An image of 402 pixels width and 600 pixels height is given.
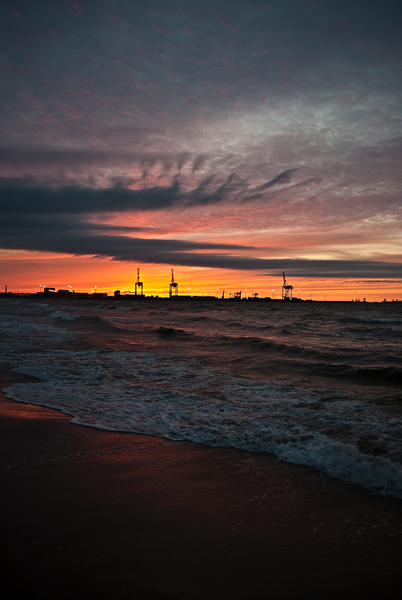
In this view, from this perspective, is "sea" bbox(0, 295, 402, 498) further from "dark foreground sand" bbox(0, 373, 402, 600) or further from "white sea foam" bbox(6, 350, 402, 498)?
"dark foreground sand" bbox(0, 373, 402, 600)

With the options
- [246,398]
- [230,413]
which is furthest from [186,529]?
[246,398]

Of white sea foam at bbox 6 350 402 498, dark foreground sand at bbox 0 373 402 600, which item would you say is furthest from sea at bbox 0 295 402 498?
dark foreground sand at bbox 0 373 402 600

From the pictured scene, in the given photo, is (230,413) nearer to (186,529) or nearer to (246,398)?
(246,398)

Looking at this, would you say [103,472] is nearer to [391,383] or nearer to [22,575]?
[22,575]

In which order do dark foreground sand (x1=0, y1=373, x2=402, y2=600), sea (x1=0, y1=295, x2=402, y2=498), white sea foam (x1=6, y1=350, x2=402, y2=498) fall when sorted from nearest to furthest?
dark foreground sand (x1=0, y1=373, x2=402, y2=600) → white sea foam (x1=6, y1=350, x2=402, y2=498) → sea (x1=0, y1=295, x2=402, y2=498)

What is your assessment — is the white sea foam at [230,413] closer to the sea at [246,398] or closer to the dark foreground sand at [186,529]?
the sea at [246,398]

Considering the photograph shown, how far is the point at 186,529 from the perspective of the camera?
2.95m

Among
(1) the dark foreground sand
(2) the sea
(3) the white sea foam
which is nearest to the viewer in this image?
(1) the dark foreground sand

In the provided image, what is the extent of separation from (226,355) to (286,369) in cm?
294

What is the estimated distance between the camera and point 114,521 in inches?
118

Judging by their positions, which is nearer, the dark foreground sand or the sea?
the dark foreground sand

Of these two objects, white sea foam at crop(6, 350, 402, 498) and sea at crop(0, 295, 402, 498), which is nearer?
white sea foam at crop(6, 350, 402, 498)

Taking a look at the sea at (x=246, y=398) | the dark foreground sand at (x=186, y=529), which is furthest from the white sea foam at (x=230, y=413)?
the dark foreground sand at (x=186, y=529)

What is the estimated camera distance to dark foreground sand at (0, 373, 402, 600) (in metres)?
2.36
